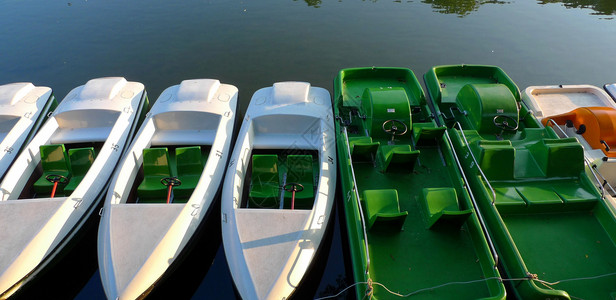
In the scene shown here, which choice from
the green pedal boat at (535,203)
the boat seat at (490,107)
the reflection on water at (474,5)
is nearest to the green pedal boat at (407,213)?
the green pedal boat at (535,203)

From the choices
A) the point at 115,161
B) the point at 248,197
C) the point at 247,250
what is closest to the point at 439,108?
the point at 248,197

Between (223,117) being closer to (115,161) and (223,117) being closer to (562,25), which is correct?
(115,161)

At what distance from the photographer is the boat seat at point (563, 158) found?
6.77 m

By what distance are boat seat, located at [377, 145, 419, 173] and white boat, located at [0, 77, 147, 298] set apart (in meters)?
5.76

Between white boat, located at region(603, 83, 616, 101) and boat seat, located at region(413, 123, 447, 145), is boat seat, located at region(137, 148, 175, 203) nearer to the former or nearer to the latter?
boat seat, located at region(413, 123, 447, 145)

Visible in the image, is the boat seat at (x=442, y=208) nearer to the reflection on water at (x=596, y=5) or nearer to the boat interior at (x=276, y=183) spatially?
the boat interior at (x=276, y=183)

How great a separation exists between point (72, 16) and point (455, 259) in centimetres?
2039

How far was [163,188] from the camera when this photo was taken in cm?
706

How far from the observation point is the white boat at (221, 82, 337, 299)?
17.1 feet

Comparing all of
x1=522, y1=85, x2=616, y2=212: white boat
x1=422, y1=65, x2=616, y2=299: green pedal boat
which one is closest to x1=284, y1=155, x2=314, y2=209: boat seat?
x1=422, y1=65, x2=616, y2=299: green pedal boat

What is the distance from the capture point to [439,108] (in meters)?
9.38

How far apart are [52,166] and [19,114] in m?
2.41

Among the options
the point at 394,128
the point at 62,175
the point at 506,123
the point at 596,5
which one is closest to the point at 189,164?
the point at 62,175

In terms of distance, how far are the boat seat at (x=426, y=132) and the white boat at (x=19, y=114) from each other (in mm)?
8828
